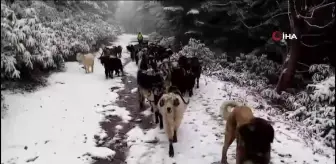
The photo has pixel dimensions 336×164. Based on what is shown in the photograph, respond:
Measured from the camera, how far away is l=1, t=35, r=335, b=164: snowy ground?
6.50 meters

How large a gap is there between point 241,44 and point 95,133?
12.2 meters

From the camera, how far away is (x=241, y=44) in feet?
58.5

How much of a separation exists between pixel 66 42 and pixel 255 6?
10072 mm

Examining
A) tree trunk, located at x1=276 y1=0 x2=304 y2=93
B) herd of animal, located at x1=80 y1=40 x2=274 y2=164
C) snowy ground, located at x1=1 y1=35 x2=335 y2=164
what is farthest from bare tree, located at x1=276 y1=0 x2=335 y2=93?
herd of animal, located at x1=80 y1=40 x2=274 y2=164

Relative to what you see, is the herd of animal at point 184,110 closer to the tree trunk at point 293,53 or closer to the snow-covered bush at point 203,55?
the tree trunk at point 293,53

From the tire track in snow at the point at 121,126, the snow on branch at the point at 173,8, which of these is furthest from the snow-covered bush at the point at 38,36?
the snow on branch at the point at 173,8

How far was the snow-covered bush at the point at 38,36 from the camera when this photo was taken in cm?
541

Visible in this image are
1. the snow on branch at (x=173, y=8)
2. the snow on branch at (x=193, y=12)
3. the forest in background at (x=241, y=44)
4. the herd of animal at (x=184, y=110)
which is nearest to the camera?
the herd of animal at (x=184, y=110)

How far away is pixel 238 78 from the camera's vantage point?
44.3ft

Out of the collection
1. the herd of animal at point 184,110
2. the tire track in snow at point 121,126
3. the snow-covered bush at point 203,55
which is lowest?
the tire track in snow at point 121,126

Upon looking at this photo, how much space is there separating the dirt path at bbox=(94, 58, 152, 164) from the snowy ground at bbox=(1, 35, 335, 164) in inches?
6.4

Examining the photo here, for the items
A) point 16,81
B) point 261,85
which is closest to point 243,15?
point 261,85

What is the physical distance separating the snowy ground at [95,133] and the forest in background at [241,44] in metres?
0.68

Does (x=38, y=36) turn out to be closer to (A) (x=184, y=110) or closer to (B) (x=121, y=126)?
(B) (x=121, y=126)
